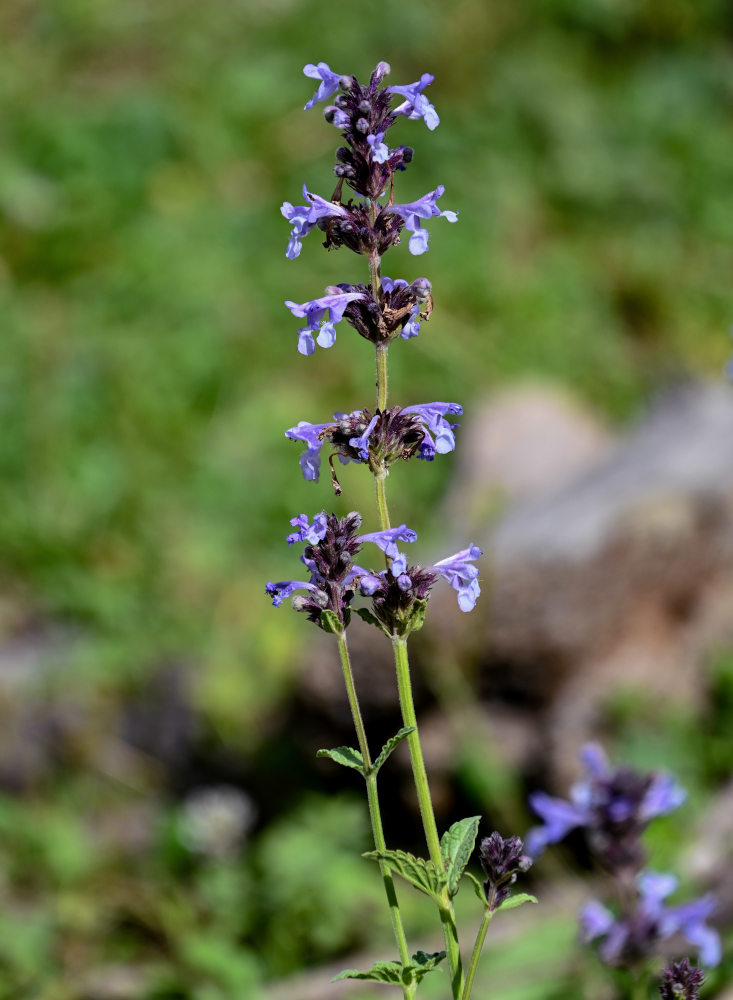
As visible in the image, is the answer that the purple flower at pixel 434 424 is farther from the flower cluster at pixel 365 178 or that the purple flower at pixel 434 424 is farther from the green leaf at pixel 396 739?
the green leaf at pixel 396 739

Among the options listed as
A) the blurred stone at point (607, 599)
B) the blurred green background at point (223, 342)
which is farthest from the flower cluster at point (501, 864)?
the blurred stone at point (607, 599)

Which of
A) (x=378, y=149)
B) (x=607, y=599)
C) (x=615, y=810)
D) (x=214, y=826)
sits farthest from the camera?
(x=607, y=599)

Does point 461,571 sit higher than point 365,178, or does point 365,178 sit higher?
point 365,178

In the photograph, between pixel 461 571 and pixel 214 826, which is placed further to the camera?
pixel 214 826

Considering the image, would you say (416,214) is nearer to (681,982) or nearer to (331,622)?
(331,622)

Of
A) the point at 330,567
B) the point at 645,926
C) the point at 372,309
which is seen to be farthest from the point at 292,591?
the point at 645,926

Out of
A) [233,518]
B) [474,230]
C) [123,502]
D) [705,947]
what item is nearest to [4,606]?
[123,502]

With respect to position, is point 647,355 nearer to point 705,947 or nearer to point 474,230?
point 474,230
